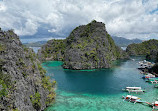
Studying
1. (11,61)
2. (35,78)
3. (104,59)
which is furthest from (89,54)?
(11,61)

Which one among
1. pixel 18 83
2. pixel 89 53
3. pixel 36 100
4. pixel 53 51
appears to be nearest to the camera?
pixel 18 83

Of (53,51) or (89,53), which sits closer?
(89,53)

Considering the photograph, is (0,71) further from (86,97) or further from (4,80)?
(86,97)

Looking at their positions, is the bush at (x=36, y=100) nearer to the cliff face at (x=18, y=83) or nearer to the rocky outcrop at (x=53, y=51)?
the cliff face at (x=18, y=83)

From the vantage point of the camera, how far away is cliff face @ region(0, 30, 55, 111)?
24734 millimetres

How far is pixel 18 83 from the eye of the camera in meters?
28.6

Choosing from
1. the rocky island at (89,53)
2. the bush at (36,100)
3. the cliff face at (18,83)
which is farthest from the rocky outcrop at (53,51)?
the bush at (36,100)

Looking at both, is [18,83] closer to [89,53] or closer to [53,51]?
[89,53]

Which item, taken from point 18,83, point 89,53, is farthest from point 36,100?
point 89,53

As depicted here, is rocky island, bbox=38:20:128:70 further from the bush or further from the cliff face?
the bush

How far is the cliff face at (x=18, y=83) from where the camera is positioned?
24.7 meters

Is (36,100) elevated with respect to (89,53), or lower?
lower

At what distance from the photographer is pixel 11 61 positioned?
29641 mm

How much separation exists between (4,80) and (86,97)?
30037mm
